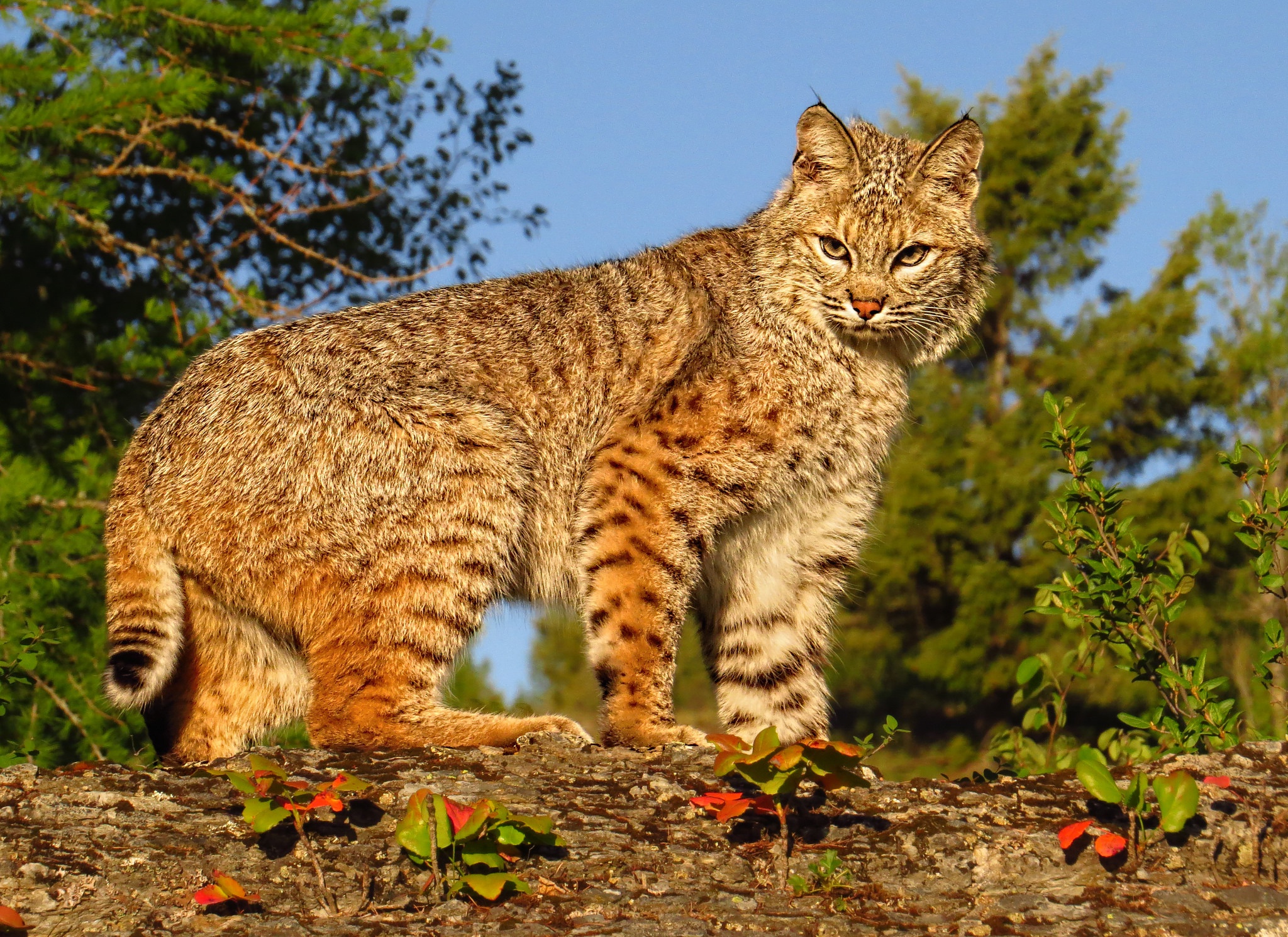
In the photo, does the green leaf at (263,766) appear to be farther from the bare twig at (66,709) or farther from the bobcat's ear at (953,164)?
the bare twig at (66,709)

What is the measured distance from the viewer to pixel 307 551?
4926mm

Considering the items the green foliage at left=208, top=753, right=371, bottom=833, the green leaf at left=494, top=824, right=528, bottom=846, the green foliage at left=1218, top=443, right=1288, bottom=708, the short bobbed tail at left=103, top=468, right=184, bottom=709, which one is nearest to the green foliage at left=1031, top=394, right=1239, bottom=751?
the green foliage at left=1218, top=443, right=1288, bottom=708

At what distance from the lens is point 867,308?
5375mm

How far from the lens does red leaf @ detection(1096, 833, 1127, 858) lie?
3324 mm

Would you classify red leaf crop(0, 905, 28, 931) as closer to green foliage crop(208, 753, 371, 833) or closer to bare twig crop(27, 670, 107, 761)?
green foliage crop(208, 753, 371, 833)

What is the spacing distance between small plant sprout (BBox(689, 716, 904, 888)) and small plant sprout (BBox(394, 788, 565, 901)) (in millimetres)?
486

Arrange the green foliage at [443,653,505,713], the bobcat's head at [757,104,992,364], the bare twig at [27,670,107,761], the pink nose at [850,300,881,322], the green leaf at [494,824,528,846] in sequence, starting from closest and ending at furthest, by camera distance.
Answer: the green leaf at [494,824,528,846]
the pink nose at [850,300,881,322]
the bobcat's head at [757,104,992,364]
the bare twig at [27,670,107,761]
the green foliage at [443,653,505,713]

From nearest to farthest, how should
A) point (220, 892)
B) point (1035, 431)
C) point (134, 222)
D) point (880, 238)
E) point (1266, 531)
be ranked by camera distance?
1. point (220, 892)
2. point (1266, 531)
3. point (880, 238)
4. point (134, 222)
5. point (1035, 431)

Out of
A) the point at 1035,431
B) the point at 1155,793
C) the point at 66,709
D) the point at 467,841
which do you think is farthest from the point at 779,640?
the point at 1035,431

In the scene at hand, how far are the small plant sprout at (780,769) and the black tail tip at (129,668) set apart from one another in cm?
223

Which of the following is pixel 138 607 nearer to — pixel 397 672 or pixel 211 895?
pixel 397 672

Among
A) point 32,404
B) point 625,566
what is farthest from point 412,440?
point 32,404

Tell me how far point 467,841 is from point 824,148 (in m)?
3.59

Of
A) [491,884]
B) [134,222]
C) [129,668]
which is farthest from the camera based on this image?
[134,222]
